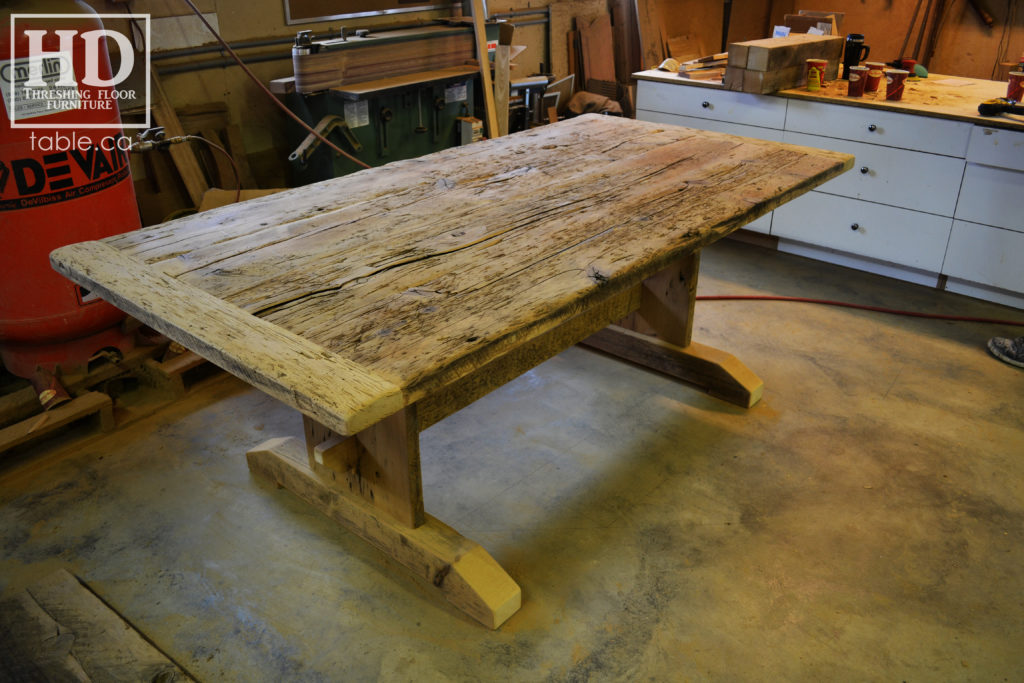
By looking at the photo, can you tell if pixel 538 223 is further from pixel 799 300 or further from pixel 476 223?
pixel 799 300

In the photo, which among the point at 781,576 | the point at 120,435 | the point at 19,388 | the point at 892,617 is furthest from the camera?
the point at 19,388

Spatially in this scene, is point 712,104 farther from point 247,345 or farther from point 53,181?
point 247,345

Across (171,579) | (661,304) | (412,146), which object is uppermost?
(412,146)

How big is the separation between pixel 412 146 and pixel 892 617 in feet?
8.71

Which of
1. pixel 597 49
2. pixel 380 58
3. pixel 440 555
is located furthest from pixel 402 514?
pixel 597 49

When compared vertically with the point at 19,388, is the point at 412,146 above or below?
above

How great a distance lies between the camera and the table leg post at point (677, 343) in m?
2.43

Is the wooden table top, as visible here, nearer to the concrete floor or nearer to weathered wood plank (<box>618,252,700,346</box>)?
weathered wood plank (<box>618,252,700,346</box>)

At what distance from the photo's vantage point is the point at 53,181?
216cm

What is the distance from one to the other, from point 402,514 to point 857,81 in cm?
262

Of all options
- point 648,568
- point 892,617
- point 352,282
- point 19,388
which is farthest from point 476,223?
point 19,388

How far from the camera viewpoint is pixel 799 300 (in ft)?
10.4

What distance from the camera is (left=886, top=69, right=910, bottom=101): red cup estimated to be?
3062 millimetres

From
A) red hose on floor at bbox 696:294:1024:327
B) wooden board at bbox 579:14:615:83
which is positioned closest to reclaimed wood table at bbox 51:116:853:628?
red hose on floor at bbox 696:294:1024:327
